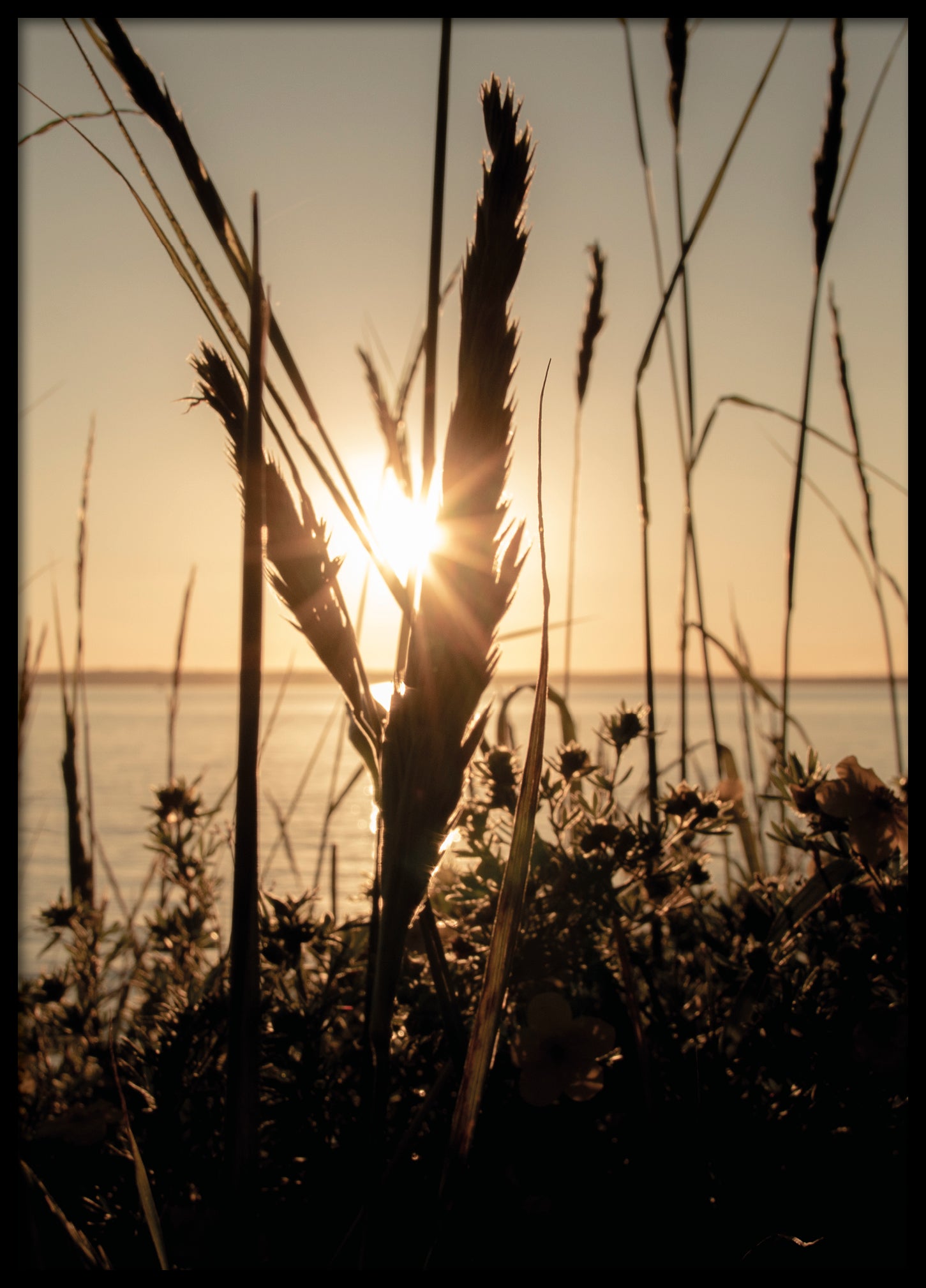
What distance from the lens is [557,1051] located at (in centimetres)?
74

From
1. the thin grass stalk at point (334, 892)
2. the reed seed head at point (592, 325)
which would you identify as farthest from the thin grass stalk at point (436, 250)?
the reed seed head at point (592, 325)

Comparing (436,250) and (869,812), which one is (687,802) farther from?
(436,250)

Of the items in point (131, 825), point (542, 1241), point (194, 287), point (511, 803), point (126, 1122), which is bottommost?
point (131, 825)

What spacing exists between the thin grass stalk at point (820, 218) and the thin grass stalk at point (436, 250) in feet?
2.31

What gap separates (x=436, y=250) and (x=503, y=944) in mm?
396

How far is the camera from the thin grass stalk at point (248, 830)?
1.26 ft

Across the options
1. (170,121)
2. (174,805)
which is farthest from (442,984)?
(174,805)

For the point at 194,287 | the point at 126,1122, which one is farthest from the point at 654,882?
the point at 194,287

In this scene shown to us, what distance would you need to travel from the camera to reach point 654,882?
833mm

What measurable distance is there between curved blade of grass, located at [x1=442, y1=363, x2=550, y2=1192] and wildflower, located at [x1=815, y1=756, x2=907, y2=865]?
42cm

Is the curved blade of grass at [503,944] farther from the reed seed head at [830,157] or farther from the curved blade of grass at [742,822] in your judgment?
the reed seed head at [830,157]

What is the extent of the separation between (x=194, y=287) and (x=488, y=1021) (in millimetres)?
449

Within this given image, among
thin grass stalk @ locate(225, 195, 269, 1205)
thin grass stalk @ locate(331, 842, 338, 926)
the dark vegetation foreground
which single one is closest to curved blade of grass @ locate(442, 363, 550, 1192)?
thin grass stalk @ locate(225, 195, 269, 1205)
